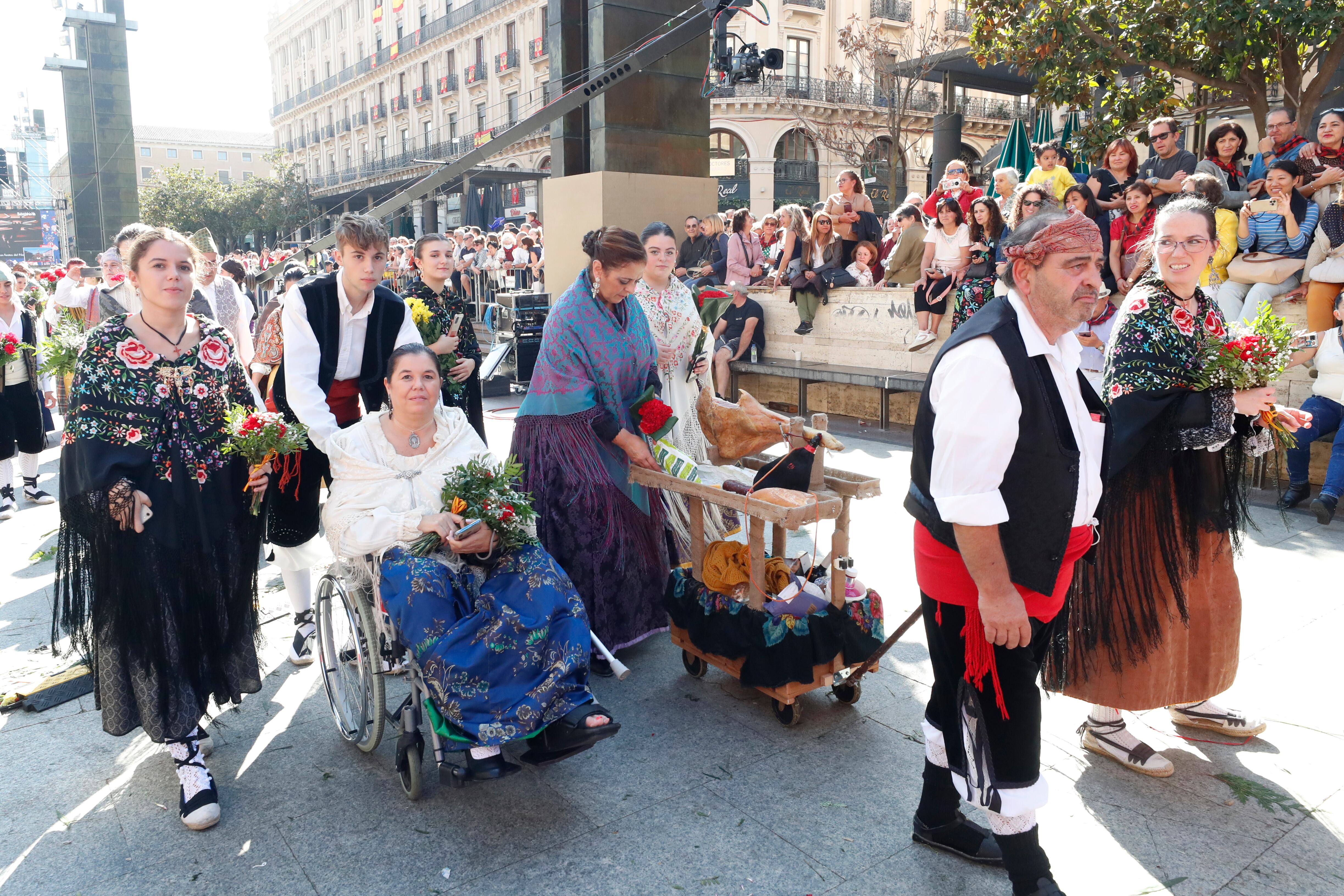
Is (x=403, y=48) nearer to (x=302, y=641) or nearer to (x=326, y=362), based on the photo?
(x=326, y=362)

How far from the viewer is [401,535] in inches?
130

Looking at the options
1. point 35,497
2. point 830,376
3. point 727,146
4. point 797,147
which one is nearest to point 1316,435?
point 830,376

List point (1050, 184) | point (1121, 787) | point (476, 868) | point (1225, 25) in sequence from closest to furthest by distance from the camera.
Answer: point (476, 868) < point (1121, 787) < point (1050, 184) < point (1225, 25)

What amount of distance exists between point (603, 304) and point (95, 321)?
4.12 metres

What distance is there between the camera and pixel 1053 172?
8.81 meters

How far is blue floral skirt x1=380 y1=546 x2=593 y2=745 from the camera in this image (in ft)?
9.68

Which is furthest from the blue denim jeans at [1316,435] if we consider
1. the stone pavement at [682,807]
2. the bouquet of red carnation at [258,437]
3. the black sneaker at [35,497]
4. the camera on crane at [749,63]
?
the black sneaker at [35,497]

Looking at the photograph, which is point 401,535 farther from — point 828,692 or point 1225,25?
point 1225,25

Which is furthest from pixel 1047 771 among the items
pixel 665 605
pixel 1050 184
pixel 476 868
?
pixel 1050 184

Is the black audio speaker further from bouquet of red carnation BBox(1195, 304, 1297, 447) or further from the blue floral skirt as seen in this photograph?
bouquet of red carnation BBox(1195, 304, 1297, 447)

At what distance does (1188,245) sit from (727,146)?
3713 centimetres

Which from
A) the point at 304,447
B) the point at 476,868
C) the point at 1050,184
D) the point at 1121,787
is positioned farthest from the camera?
the point at 1050,184

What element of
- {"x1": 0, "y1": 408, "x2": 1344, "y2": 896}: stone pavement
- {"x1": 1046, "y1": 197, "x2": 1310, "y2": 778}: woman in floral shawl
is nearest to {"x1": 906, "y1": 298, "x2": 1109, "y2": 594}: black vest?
{"x1": 1046, "y1": 197, "x2": 1310, "y2": 778}: woman in floral shawl

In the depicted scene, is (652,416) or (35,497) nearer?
(652,416)
